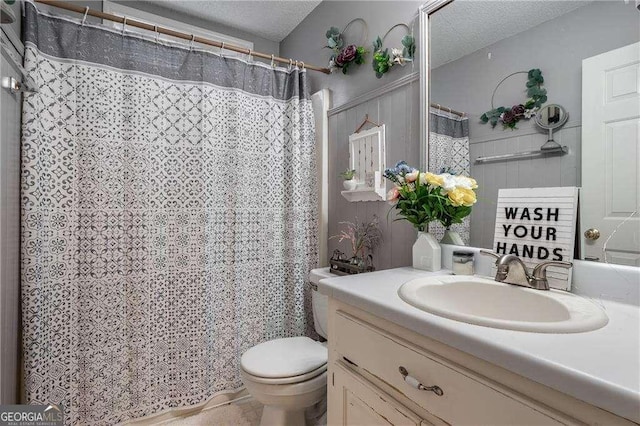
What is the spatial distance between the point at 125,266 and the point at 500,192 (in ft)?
5.60

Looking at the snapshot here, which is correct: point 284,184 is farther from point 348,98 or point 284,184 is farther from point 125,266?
point 125,266

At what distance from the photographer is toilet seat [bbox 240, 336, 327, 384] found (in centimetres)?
129

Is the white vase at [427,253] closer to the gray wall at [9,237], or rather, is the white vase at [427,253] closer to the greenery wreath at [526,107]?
the greenery wreath at [526,107]

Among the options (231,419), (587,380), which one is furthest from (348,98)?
(231,419)

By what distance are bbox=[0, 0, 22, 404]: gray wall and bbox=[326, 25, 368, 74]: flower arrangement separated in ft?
4.75

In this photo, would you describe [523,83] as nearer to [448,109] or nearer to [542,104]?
[542,104]

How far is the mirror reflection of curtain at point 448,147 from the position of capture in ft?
3.96

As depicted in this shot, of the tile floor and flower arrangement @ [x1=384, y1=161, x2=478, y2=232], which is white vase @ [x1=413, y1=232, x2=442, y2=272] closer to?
flower arrangement @ [x1=384, y1=161, x2=478, y2=232]

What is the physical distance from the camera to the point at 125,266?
1.53 metres

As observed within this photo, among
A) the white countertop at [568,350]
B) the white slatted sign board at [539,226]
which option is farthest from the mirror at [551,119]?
the white countertop at [568,350]

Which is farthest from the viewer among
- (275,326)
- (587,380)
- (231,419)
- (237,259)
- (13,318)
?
(275,326)

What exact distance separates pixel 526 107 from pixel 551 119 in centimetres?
9

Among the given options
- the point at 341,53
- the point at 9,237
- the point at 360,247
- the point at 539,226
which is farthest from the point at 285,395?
the point at 341,53

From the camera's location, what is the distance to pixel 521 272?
905 millimetres
